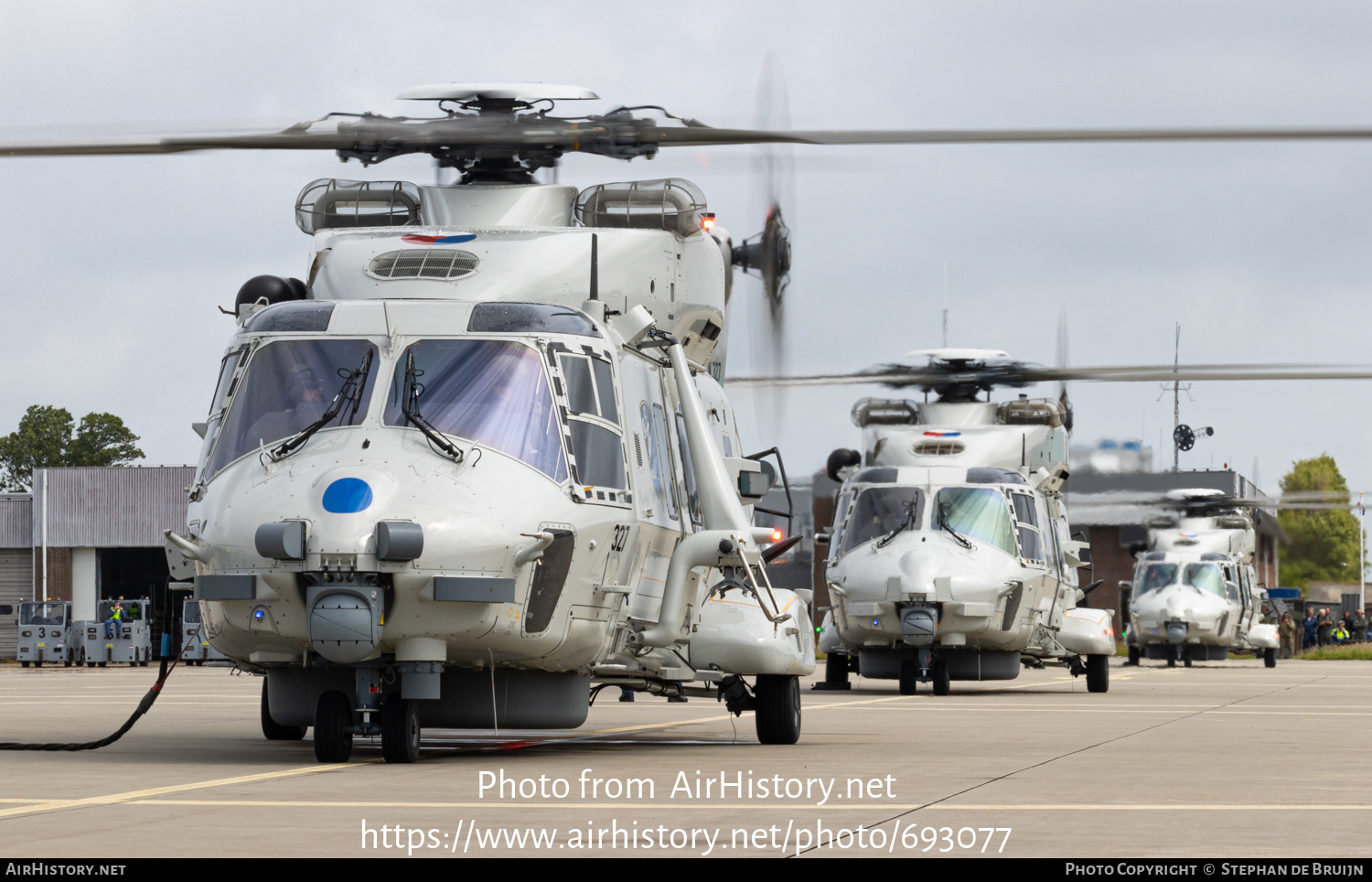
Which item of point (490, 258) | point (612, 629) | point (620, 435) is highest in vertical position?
point (490, 258)

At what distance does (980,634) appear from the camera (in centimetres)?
2478

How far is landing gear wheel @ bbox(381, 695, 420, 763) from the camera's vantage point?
11.7 metres

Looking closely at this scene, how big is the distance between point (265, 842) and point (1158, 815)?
13.6ft

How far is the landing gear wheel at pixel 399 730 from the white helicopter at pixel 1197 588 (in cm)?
3261

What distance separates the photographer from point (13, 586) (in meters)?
50.8

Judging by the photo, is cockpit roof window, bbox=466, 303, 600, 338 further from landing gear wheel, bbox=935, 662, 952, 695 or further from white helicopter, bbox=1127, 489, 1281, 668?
white helicopter, bbox=1127, 489, 1281, 668

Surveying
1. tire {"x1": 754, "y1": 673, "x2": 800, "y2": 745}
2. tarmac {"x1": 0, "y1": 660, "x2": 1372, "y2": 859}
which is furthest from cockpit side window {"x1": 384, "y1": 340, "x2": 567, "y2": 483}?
tire {"x1": 754, "y1": 673, "x2": 800, "y2": 745}

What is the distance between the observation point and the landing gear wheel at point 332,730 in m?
11.8

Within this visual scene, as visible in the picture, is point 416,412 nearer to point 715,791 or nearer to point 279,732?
point 715,791

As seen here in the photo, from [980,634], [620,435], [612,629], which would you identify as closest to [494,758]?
[612,629]

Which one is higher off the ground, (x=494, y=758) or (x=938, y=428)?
(x=938, y=428)

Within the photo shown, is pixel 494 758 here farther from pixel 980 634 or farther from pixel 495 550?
pixel 980 634

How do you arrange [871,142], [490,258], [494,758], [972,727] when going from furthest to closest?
[972,727] < [490,258] < [494,758] < [871,142]

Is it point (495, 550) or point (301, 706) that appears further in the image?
point (301, 706)
